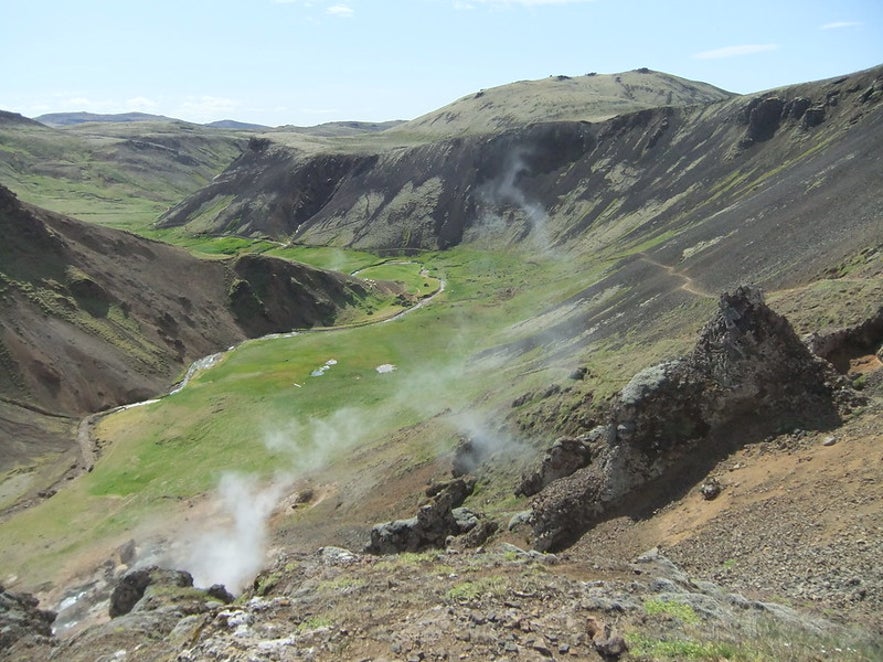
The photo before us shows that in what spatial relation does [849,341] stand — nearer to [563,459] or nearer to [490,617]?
[563,459]

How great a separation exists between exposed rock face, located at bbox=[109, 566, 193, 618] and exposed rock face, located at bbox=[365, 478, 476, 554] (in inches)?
353

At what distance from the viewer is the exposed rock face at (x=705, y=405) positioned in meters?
22.4

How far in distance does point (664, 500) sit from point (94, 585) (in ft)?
99.3

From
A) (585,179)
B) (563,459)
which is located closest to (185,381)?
(563,459)

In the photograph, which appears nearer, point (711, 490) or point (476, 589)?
point (476, 589)

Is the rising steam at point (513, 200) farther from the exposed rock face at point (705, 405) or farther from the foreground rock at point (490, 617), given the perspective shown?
the foreground rock at point (490, 617)

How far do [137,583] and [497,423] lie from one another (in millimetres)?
19160

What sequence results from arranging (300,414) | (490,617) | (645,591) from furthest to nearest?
1. (300,414)
2. (645,591)
3. (490,617)

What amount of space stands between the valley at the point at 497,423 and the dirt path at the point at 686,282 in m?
0.73

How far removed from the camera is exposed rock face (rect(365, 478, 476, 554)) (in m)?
27.9

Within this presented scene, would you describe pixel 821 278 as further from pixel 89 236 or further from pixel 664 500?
pixel 89 236

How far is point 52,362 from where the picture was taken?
213ft

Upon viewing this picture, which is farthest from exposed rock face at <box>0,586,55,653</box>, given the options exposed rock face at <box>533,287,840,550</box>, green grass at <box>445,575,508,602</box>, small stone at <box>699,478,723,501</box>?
small stone at <box>699,478,723,501</box>

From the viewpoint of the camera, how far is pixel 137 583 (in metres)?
30.3
